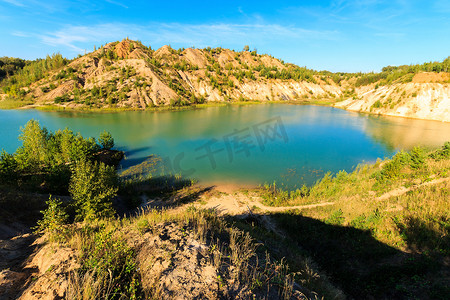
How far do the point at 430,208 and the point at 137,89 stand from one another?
89231 mm

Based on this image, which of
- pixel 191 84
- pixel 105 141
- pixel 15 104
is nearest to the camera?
pixel 105 141

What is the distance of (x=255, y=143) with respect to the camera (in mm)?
35156

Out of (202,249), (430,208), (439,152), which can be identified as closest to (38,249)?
(202,249)

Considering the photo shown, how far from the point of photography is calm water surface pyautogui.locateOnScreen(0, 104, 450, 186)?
2431 centimetres

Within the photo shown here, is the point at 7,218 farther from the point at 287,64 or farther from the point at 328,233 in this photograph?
the point at 287,64

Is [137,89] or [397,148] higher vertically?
[137,89]

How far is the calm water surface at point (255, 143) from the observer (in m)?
24.3

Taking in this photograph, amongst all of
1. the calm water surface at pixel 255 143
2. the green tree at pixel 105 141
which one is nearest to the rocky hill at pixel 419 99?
the calm water surface at pixel 255 143

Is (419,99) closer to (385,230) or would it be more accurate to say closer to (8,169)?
(385,230)

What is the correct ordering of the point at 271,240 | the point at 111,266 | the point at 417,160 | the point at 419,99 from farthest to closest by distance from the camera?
1. the point at 419,99
2. the point at 417,160
3. the point at 271,240
4. the point at 111,266

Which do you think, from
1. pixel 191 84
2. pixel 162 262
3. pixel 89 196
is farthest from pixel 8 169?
pixel 191 84

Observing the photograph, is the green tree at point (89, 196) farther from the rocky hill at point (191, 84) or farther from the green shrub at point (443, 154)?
the rocky hill at point (191, 84)

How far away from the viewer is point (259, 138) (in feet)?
125

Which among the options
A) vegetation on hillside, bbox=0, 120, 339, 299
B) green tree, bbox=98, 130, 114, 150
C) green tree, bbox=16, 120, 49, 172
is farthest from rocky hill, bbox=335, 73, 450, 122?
green tree, bbox=16, 120, 49, 172
